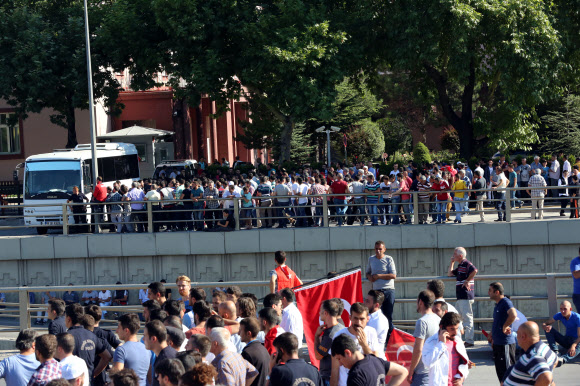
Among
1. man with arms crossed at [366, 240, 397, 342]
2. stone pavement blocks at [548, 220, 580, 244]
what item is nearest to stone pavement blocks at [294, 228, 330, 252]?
stone pavement blocks at [548, 220, 580, 244]

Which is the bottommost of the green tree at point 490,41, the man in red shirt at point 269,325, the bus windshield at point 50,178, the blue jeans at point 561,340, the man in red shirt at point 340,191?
the blue jeans at point 561,340

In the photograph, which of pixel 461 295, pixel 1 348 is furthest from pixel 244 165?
pixel 461 295

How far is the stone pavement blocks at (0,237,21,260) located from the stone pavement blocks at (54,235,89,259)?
1.11m

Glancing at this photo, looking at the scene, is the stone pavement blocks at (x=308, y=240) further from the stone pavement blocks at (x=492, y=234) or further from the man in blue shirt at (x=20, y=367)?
the man in blue shirt at (x=20, y=367)

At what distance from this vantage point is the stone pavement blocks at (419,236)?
64.7 feet

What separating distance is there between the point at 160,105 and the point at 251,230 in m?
23.6

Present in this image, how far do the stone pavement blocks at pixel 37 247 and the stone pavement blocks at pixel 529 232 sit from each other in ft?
40.1

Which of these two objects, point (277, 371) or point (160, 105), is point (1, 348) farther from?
point (160, 105)

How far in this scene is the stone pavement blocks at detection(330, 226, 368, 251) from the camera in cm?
2009

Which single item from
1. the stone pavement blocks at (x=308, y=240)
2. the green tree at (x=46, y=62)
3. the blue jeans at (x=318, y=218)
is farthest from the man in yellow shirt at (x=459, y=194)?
the green tree at (x=46, y=62)

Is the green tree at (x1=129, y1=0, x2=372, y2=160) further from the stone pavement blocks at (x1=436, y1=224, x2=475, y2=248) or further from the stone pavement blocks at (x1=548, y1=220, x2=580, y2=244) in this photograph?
the stone pavement blocks at (x1=548, y1=220, x2=580, y2=244)

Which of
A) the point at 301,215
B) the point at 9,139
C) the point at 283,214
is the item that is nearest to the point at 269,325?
the point at 283,214

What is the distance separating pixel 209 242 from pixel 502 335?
476 inches

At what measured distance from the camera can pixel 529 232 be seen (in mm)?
19203
